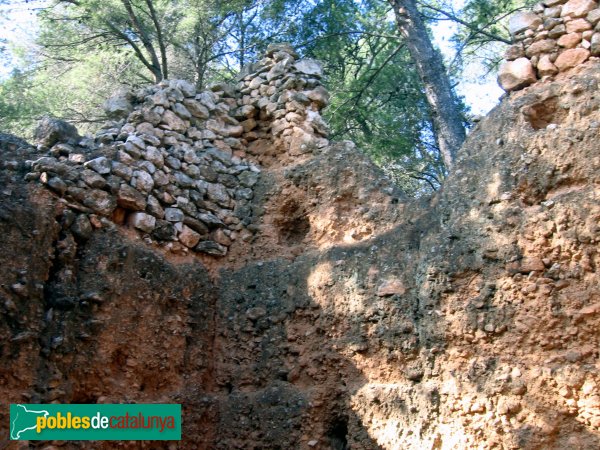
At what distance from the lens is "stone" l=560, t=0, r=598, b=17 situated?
16.1 feet

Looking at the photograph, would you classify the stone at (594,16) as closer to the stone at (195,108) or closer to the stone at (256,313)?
the stone at (256,313)

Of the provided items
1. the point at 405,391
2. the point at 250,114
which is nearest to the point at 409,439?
the point at 405,391

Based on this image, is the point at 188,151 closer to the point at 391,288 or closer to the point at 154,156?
the point at 154,156

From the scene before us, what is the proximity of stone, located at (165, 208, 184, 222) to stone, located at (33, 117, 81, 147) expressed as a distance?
953mm

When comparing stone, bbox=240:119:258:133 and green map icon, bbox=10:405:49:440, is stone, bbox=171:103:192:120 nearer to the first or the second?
stone, bbox=240:119:258:133

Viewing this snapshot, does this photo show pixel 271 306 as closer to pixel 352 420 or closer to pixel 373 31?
pixel 352 420

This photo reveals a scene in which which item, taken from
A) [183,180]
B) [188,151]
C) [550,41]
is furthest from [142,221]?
[550,41]

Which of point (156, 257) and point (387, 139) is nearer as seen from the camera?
point (156, 257)

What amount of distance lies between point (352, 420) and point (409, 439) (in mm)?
502

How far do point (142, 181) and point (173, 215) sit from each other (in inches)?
15.7

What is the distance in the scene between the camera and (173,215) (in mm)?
5801

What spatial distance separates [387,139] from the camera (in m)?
10.5

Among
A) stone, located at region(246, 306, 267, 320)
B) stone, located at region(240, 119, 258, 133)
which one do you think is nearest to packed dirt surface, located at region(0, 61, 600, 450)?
stone, located at region(246, 306, 267, 320)

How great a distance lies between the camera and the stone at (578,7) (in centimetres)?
490
